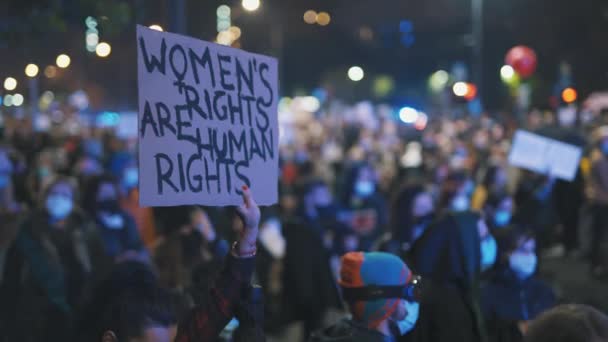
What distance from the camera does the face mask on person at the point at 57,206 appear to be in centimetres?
712

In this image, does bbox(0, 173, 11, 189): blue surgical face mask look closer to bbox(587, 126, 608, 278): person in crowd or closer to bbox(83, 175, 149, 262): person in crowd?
bbox(83, 175, 149, 262): person in crowd

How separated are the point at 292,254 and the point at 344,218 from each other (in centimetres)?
177

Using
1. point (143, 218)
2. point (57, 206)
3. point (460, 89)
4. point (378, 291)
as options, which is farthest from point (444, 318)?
point (460, 89)

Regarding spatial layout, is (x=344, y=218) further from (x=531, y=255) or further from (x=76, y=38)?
(x=531, y=255)

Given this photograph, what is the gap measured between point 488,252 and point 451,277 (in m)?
0.63

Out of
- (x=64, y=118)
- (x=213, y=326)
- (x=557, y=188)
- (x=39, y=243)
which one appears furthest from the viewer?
(x=64, y=118)

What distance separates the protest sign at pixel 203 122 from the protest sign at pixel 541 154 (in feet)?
22.2

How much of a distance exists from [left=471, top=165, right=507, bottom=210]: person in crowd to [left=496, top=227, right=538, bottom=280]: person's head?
19.5 feet

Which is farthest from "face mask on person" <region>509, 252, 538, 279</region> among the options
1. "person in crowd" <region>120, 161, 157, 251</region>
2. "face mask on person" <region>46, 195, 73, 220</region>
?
"person in crowd" <region>120, 161, 157, 251</region>

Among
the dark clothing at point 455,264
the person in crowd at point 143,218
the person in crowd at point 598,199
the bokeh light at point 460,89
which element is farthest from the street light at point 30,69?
the bokeh light at point 460,89

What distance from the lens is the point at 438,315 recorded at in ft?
16.3

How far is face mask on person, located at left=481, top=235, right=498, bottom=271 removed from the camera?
5.64 m

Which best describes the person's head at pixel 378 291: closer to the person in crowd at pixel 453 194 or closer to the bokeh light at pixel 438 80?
the person in crowd at pixel 453 194

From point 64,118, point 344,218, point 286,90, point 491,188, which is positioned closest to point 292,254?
point 344,218
